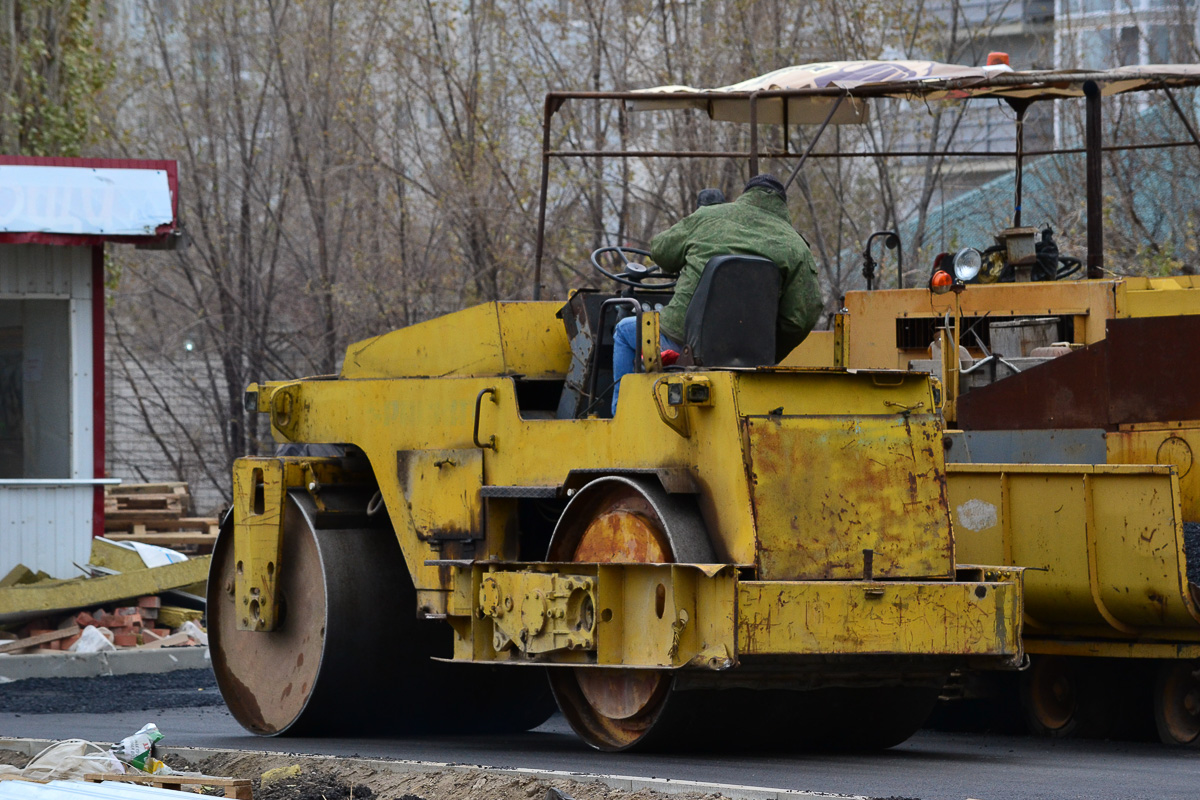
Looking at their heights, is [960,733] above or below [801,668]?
below

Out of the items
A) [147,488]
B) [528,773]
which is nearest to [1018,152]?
[528,773]

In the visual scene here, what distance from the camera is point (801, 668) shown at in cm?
707

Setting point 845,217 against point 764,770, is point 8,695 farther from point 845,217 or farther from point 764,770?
point 845,217

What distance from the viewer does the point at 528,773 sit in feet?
21.2

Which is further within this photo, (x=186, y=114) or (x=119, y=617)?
(x=186, y=114)

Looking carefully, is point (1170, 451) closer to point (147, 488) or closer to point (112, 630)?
point (112, 630)

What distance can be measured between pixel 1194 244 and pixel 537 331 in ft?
46.6

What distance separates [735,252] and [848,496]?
46.1 inches

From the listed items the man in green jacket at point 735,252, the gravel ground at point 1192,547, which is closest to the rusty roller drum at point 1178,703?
the gravel ground at point 1192,547

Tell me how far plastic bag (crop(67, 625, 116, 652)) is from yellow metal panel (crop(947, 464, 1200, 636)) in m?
6.72

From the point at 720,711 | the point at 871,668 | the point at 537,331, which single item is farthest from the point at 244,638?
the point at 871,668

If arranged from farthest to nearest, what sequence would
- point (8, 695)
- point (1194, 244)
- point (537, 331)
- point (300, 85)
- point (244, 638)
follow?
point (300, 85) < point (1194, 244) < point (8, 695) < point (244, 638) < point (537, 331)

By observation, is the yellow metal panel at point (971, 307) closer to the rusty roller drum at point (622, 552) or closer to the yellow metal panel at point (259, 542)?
the rusty roller drum at point (622, 552)

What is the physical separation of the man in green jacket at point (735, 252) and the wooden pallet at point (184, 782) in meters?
2.17
